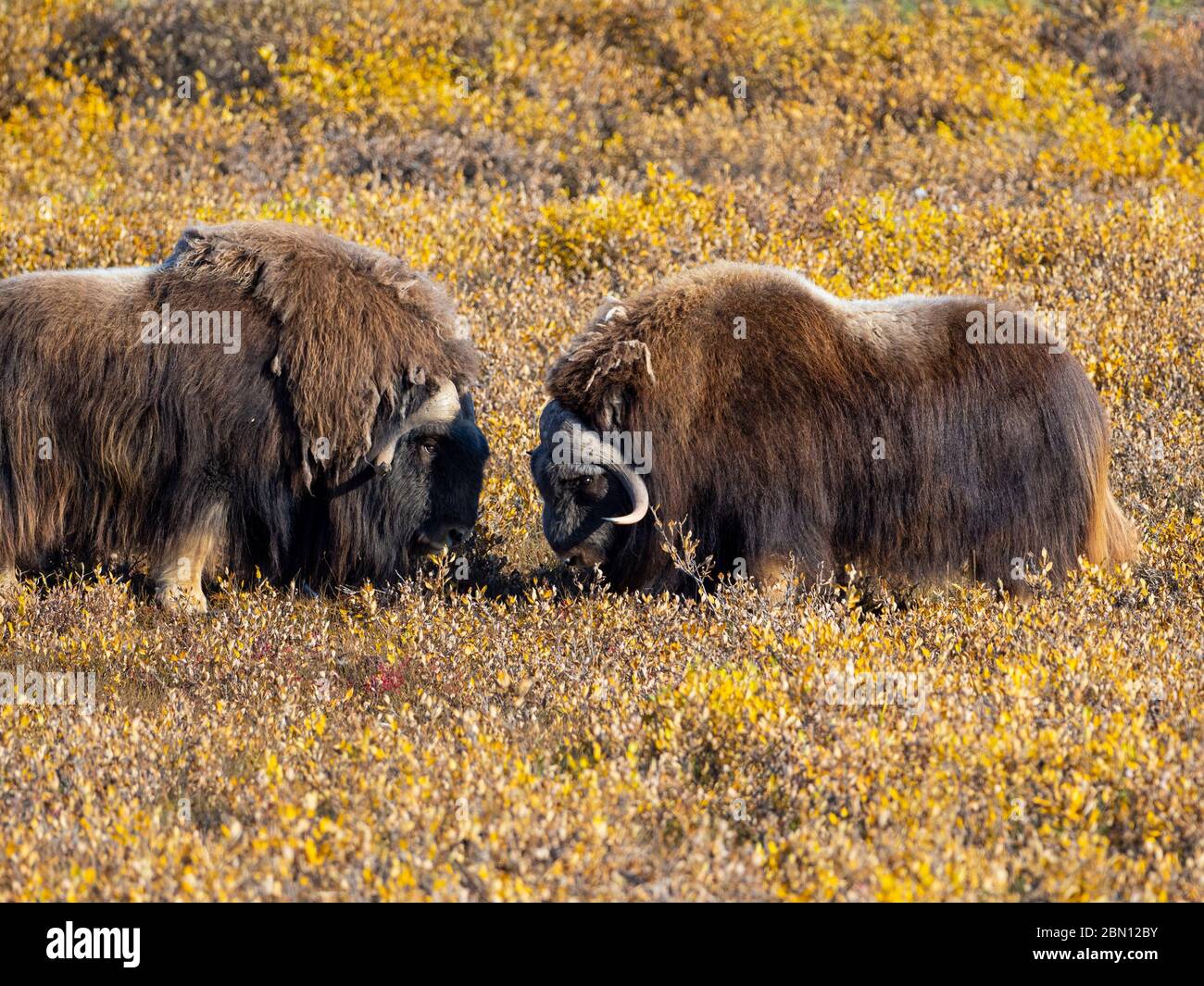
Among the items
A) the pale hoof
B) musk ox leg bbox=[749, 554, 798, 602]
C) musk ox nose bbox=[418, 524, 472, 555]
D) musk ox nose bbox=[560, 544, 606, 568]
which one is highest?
musk ox nose bbox=[418, 524, 472, 555]

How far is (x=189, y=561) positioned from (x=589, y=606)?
1.37m

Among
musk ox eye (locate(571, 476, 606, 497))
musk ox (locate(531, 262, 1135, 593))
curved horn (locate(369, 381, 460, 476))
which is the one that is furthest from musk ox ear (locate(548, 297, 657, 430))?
curved horn (locate(369, 381, 460, 476))

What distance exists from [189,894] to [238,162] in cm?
704

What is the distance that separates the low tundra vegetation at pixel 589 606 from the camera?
2701 millimetres

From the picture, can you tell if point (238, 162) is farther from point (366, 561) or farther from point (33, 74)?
point (366, 561)

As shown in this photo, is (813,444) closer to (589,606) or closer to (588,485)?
(588,485)

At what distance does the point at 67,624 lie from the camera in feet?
14.2

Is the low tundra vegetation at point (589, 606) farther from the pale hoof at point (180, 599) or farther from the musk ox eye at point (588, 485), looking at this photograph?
the musk ox eye at point (588, 485)

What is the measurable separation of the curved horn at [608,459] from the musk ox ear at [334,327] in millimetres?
575

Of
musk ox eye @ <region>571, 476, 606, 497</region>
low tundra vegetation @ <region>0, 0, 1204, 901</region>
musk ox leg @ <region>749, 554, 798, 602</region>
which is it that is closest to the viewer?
low tundra vegetation @ <region>0, 0, 1204, 901</region>

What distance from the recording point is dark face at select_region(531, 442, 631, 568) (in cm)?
436

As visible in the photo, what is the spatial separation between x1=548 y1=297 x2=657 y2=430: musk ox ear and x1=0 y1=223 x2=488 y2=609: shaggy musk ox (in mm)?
449

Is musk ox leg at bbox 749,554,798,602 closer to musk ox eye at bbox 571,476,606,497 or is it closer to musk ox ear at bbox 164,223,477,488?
musk ox eye at bbox 571,476,606,497

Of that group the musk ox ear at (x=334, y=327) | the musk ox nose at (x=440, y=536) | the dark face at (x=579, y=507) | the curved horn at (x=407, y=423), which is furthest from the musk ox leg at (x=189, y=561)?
the dark face at (x=579, y=507)
